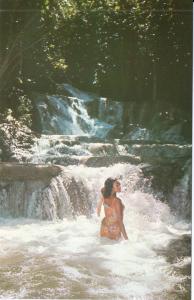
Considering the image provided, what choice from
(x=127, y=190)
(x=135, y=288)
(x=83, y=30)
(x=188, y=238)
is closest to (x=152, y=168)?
(x=127, y=190)

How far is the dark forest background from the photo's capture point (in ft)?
10.8

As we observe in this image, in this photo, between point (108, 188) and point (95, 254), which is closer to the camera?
point (95, 254)

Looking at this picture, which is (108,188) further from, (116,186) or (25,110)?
(25,110)

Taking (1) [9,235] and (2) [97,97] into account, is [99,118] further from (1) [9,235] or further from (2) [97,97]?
(1) [9,235]

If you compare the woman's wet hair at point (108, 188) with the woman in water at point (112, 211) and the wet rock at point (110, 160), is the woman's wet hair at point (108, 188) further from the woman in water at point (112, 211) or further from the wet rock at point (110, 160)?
the wet rock at point (110, 160)

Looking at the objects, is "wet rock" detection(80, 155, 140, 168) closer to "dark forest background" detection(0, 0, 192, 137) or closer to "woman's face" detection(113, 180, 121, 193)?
"woman's face" detection(113, 180, 121, 193)

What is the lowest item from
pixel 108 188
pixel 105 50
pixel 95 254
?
pixel 95 254

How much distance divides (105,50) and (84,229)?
1.22 metres

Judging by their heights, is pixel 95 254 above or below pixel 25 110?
below

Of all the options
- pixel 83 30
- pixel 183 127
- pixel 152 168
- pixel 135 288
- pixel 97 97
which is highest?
pixel 83 30

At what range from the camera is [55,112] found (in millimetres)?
3838

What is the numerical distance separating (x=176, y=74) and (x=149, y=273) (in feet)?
4.25

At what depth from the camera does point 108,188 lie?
10.9 feet

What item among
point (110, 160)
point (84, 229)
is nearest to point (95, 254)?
point (84, 229)
